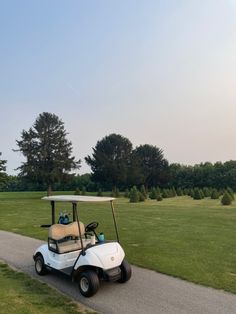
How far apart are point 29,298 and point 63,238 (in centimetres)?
195

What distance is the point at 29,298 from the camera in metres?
7.21

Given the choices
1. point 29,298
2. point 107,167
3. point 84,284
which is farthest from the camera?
point 107,167

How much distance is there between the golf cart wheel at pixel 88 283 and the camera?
732 centimetres

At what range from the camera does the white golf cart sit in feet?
24.7

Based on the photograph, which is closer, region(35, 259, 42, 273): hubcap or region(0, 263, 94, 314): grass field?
region(0, 263, 94, 314): grass field

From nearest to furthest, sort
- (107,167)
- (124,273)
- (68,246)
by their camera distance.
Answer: (124,273), (68,246), (107,167)


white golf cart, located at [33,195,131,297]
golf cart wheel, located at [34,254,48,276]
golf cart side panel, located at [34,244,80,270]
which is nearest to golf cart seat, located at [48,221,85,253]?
white golf cart, located at [33,195,131,297]

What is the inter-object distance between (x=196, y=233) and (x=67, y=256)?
7952 millimetres

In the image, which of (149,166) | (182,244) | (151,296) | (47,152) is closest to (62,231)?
(151,296)

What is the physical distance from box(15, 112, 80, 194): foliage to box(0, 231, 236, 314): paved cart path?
4041 cm

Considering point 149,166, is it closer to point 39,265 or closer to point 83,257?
point 39,265

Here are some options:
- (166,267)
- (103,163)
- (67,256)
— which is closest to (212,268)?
(166,267)

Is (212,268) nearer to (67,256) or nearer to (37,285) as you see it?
(67,256)

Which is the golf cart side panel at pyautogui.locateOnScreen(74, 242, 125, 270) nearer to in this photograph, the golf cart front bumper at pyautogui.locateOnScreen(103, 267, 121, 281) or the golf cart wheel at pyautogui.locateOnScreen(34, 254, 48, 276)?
the golf cart front bumper at pyautogui.locateOnScreen(103, 267, 121, 281)
